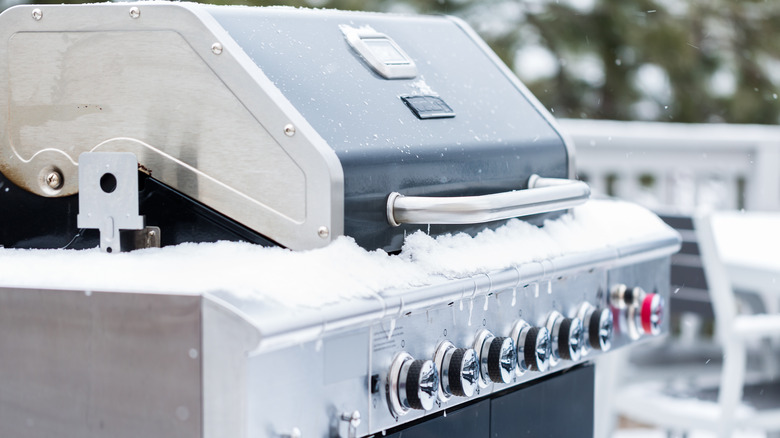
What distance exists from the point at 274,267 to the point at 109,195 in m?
0.25

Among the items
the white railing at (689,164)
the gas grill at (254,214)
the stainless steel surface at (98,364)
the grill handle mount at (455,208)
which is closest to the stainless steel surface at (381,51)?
the gas grill at (254,214)

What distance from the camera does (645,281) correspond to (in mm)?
1973

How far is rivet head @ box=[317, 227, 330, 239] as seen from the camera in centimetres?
128

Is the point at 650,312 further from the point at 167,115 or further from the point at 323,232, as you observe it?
the point at 167,115

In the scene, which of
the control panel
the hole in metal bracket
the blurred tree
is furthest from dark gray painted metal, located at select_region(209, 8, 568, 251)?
the blurred tree

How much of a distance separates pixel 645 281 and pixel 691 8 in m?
6.10

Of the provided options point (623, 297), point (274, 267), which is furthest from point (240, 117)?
point (623, 297)

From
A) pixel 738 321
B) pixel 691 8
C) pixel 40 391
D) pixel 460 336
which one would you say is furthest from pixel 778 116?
pixel 40 391

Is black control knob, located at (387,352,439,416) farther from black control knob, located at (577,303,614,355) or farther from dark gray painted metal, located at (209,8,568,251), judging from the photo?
black control knob, located at (577,303,614,355)

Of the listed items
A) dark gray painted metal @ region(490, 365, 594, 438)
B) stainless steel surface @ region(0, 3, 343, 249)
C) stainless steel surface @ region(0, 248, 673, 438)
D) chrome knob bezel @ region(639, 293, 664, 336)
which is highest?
stainless steel surface @ region(0, 3, 343, 249)

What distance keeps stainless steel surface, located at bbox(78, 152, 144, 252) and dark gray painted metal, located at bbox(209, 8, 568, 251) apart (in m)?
0.22

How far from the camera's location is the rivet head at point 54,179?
4.60 feet

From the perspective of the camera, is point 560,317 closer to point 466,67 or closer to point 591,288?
point 591,288

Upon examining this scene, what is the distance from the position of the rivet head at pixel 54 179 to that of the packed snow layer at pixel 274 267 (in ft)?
0.30
